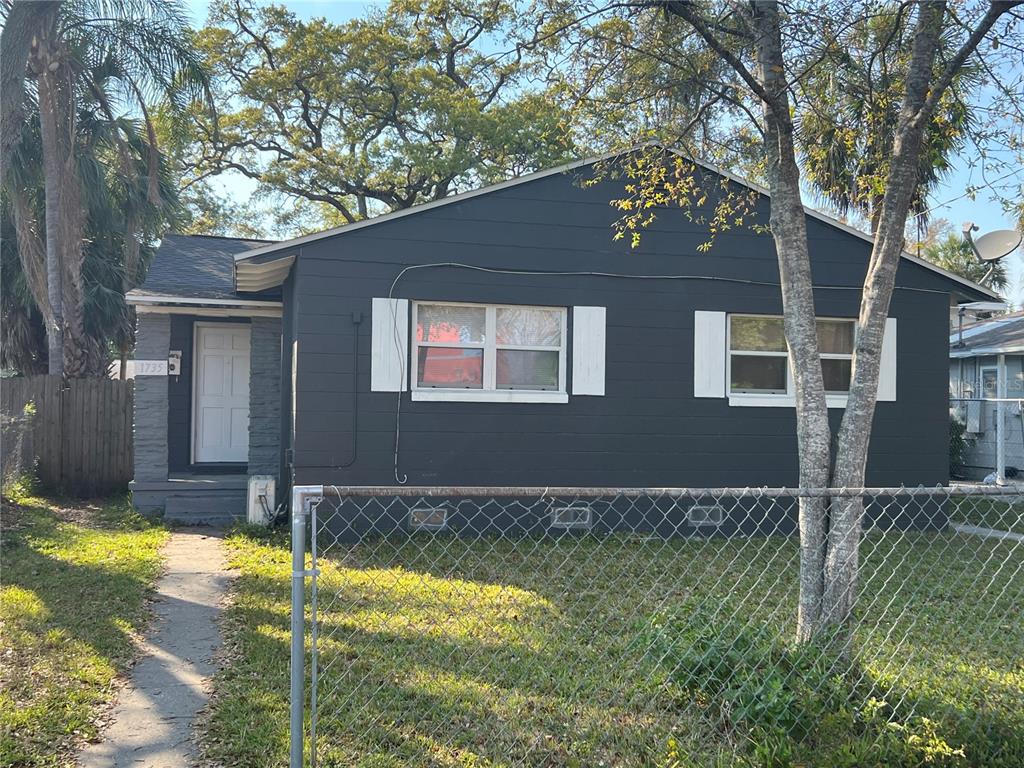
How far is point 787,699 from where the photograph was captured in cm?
359

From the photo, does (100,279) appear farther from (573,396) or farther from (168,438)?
(573,396)

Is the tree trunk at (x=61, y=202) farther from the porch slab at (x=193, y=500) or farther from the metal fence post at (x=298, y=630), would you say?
the metal fence post at (x=298, y=630)

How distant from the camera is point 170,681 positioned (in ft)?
14.9

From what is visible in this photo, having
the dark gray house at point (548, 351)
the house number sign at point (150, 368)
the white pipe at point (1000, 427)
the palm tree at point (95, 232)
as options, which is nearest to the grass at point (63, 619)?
the dark gray house at point (548, 351)

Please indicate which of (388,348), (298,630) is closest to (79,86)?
(388,348)

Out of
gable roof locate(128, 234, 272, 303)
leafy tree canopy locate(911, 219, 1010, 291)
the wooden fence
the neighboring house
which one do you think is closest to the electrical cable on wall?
gable roof locate(128, 234, 272, 303)

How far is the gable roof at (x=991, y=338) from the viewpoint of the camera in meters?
14.2

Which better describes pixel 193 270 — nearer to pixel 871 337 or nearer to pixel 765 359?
pixel 765 359

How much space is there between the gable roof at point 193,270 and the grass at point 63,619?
288 cm

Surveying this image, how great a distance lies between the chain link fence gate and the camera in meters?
3.44

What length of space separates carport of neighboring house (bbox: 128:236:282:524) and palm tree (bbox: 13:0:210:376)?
1.80 metres

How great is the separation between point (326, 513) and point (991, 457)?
12779 millimetres

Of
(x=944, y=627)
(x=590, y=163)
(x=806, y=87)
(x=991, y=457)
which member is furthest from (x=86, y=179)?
(x=991, y=457)

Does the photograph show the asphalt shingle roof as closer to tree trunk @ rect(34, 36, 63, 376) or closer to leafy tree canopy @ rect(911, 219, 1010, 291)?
tree trunk @ rect(34, 36, 63, 376)
